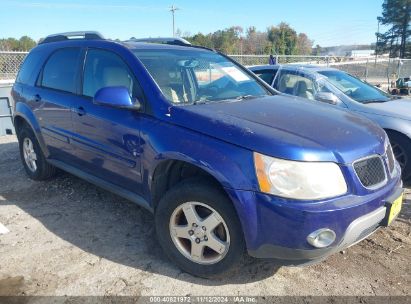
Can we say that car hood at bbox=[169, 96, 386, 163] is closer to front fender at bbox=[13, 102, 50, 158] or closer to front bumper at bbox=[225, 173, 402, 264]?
front bumper at bbox=[225, 173, 402, 264]

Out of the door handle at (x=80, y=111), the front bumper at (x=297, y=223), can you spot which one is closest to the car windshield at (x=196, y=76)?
the door handle at (x=80, y=111)

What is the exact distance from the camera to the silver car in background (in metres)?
4.96

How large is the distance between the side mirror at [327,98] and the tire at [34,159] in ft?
12.2

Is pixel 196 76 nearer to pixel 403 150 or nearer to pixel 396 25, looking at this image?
pixel 403 150

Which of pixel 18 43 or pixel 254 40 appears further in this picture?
pixel 254 40

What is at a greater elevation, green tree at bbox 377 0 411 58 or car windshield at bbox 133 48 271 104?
green tree at bbox 377 0 411 58

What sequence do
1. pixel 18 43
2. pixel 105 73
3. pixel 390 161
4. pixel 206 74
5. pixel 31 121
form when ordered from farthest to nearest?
pixel 18 43 < pixel 31 121 < pixel 206 74 < pixel 105 73 < pixel 390 161

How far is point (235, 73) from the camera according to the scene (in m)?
4.08

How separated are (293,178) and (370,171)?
2.22 feet

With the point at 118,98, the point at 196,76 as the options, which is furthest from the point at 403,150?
the point at 118,98

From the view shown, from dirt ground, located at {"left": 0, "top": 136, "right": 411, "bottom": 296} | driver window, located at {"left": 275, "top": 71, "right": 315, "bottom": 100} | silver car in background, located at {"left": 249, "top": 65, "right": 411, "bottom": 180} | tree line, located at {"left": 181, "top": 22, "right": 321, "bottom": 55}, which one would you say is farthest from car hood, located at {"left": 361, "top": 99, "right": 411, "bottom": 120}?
tree line, located at {"left": 181, "top": 22, "right": 321, "bottom": 55}

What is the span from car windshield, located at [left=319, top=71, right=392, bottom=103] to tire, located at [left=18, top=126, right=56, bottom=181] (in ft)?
13.9

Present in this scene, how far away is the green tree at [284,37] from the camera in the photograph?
51531 millimetres

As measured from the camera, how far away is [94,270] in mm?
3148
